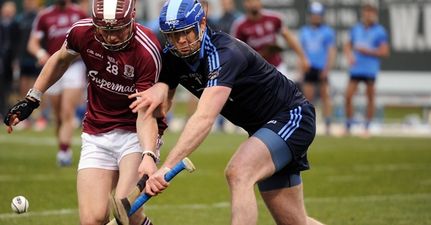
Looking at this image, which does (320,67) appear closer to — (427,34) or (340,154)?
(427,34)

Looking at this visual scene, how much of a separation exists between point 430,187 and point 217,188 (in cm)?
269

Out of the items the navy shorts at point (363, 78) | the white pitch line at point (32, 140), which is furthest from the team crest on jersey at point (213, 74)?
the navy shorts at point (363, 78)

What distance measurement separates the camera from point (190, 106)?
75.2 ft

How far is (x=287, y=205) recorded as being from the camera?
7.63 metres

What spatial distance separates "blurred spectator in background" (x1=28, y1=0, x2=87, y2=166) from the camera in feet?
49.5

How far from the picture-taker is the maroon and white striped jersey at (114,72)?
25.4 ft

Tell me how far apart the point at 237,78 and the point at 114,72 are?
1.08 metres

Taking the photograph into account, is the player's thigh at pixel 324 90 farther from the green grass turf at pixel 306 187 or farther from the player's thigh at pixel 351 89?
the green grass turf at pixel 306 187

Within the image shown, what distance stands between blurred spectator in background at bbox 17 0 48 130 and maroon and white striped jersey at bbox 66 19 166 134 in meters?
15.1

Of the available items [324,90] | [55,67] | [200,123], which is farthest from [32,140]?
[200,123]

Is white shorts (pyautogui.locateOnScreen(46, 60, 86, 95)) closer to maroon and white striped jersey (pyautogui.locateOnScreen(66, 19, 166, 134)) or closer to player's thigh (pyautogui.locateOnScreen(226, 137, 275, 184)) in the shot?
maroon and white striped jersey (pyautogui.locateOnScreen(66, 19, 166, 134))

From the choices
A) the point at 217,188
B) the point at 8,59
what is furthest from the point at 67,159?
the point at 8,59

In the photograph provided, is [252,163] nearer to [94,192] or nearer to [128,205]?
[128,205]

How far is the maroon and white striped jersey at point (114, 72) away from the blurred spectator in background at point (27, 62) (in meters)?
15.1
